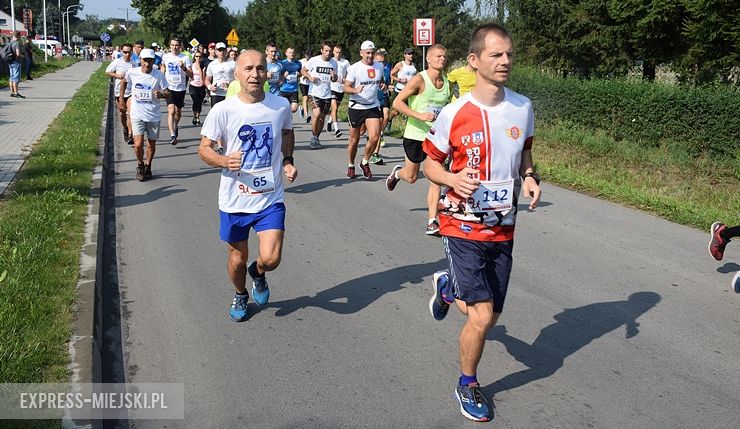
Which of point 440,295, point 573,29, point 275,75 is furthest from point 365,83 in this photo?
point 573,29

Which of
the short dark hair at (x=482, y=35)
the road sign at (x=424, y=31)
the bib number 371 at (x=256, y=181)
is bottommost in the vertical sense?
the bib number 371 at (x=256, y=181)

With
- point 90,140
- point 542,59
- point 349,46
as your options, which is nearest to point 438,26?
point 349,46

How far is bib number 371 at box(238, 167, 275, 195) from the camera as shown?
17.8ft

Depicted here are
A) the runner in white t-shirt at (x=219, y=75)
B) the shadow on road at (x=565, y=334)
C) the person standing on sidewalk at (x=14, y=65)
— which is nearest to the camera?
the shadow on road at (x=565, y=334)

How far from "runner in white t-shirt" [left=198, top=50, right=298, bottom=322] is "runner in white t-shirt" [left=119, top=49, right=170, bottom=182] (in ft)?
21.2

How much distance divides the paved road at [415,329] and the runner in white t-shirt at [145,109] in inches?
97.9

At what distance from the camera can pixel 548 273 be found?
23.1 feet

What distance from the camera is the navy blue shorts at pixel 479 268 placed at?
418 cm

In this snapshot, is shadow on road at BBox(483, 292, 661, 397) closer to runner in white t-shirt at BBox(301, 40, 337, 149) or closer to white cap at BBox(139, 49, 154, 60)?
white cap at BBox(139, 49, 154, 60)

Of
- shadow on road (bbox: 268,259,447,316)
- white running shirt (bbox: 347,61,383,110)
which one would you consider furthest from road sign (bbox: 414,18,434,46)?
shadow on road (bbox: 268,259,447,316)

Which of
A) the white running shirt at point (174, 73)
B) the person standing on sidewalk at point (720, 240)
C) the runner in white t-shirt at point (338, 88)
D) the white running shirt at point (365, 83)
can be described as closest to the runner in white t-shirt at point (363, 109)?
the white running shirt at point (365, 83)

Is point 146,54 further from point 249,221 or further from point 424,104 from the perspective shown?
point 249,221

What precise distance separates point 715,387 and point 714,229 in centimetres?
302

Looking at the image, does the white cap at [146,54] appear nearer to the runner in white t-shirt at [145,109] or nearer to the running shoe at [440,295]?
the runner in white t-shirt at [145,109]
